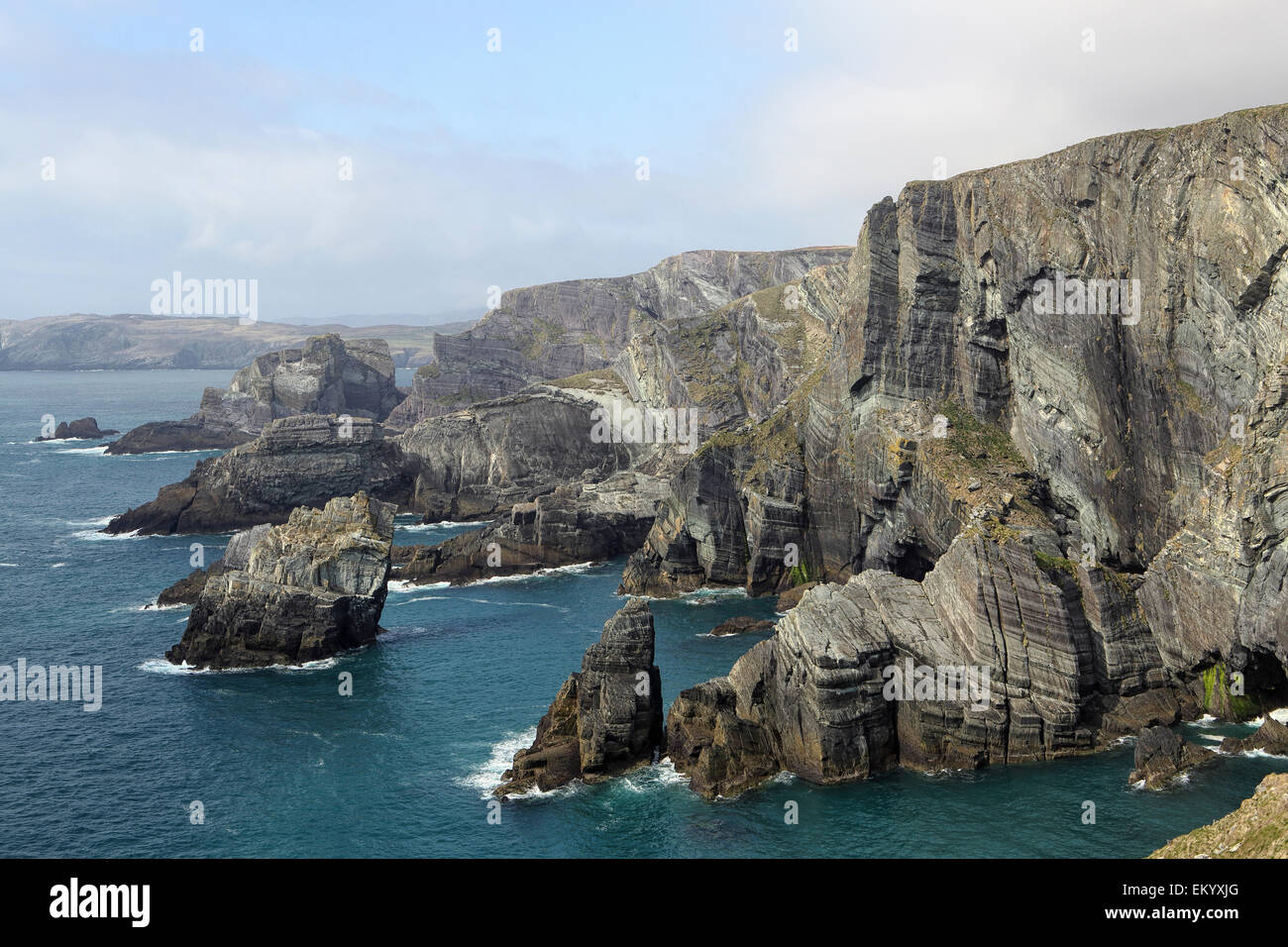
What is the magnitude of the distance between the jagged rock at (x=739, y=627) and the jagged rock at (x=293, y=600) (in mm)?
26776

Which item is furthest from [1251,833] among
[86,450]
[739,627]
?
[86,450]

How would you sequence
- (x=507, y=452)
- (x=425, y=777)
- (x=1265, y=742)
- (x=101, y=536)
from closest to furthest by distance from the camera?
(x=1265, y=742) → (x=425, y=777) → (x=101, y=536) → (x=507, y=452)

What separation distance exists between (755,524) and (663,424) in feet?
141

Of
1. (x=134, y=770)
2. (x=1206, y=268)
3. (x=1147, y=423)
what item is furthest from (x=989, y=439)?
(x=134, y=770)

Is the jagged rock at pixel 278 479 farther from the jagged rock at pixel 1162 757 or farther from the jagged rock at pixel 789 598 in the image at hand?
the jagged rock at pixel 1162 757

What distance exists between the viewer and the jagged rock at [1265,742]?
55469 millimetres

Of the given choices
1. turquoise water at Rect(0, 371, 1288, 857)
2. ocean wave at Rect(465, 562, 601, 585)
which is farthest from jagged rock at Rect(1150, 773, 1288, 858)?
ocean wave at Rect(465, 562, 601, 585)

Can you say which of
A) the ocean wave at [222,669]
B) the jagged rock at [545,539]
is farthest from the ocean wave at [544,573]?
the ocean wave at [222,669]

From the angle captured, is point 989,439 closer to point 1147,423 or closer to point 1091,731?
point 1147,423

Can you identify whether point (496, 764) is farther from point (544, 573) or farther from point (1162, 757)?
point (544, 573)

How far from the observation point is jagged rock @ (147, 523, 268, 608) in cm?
9069

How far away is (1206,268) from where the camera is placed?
6494cm

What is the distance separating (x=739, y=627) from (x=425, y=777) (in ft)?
108

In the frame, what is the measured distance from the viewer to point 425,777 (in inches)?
2379
